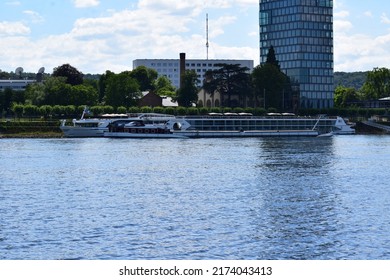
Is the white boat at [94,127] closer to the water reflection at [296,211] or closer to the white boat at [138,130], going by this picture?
the white boat at [138,130]

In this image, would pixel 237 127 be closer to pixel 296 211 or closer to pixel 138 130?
pixel 138 130

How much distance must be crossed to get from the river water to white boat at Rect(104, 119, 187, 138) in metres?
79.0

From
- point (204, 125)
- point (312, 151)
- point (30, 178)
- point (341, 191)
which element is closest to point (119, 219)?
point (341, 191)

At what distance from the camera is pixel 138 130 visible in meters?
186

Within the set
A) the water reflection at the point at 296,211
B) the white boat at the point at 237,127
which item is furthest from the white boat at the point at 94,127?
the water reflection at the point at 296,211

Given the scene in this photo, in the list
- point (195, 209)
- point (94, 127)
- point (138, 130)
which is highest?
point (195, 209)

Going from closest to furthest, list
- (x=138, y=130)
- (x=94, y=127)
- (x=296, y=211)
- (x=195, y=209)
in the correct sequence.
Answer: (x=296, y=211) → (x=195, y=209) → (x=138, y=130) → (x=94, y=127)

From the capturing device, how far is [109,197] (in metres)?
67.6

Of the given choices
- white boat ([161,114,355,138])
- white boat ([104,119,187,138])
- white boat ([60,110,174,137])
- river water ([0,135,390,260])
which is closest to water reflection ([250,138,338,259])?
river water ([0,135,390,260])

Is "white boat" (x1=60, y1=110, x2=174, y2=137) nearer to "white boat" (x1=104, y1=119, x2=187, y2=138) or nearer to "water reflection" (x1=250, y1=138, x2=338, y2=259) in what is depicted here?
"white boat" (x1=104, y1=119, x2=187, y2=138)

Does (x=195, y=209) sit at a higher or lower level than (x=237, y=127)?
higher

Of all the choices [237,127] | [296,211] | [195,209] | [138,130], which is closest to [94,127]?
[138,130]

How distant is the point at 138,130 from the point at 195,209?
127 meters

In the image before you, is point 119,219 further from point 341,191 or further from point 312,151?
point 312,151
